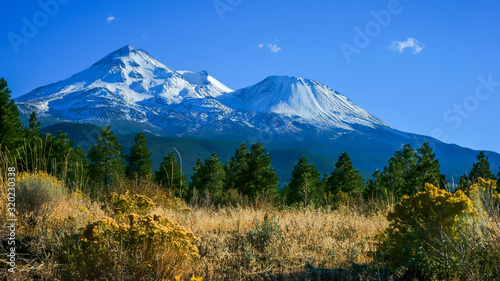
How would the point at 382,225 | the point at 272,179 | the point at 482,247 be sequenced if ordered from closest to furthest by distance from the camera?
1. the point at 482,247
2. the point at 382,225
3. the point at 272,179

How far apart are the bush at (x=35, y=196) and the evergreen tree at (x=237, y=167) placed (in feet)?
89.4

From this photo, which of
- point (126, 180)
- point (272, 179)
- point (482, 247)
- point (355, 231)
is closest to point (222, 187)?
point (272, 179)

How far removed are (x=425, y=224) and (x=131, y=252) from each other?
10.6 feet

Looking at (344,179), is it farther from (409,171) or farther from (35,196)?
(35,196)

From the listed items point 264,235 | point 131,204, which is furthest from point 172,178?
point 264,235

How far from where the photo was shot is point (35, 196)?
18.7 feet

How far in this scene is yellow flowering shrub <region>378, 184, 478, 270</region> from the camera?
4047 mm

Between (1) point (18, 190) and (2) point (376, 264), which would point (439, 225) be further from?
(1) point (18, 190)

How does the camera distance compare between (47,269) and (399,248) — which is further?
(399,248)

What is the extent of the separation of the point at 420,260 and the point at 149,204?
11.7ft

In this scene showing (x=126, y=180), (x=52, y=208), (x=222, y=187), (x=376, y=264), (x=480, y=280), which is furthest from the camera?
(x=222, y=187)

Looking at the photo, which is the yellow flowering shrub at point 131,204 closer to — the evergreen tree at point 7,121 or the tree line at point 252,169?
the tree line at point 252,169

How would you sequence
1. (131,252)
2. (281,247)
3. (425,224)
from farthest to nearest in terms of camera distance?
1. (281,247)
2. (425,224)
3. (131,252)

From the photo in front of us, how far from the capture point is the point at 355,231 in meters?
6.20
